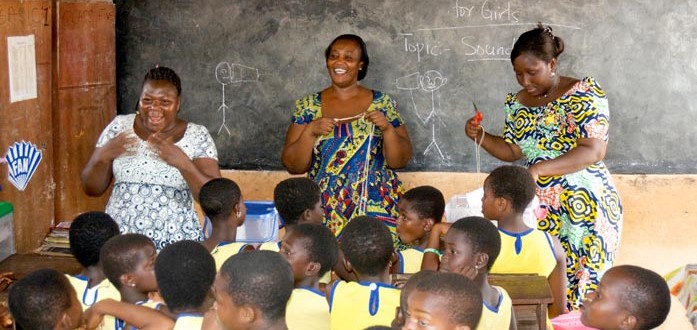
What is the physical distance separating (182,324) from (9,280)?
4.01 ft

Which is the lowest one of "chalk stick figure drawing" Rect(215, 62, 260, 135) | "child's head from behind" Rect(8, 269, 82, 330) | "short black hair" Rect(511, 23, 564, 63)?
"child's head from behind" Rect(8, 269, 82, 330)

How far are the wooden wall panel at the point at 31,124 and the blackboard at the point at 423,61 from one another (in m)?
1.06

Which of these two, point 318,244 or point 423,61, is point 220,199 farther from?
point 423,61

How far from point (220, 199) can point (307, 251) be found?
754 mm

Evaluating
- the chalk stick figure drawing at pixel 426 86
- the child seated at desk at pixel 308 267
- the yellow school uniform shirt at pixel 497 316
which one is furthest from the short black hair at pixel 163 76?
the chalk stick figure drawing at pixel 426 86

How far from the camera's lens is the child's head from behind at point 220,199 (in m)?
4.61

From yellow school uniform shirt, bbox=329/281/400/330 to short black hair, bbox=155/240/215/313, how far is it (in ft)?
1.73

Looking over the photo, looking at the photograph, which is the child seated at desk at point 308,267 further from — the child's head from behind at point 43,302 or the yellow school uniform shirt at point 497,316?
the child's head from behind at point 43,302

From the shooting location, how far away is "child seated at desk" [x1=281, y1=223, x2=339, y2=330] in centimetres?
389

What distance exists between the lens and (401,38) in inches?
269

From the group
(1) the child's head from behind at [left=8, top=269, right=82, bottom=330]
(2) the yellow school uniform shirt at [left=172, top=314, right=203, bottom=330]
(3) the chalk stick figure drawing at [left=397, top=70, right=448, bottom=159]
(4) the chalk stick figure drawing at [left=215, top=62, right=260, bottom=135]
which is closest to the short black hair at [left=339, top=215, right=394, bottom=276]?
(2) the yellow school uniform shirt at [left=172, top=314, right=203, bottom=330]

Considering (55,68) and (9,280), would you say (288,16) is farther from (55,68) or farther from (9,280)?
(9,280)

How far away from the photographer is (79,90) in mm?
6508

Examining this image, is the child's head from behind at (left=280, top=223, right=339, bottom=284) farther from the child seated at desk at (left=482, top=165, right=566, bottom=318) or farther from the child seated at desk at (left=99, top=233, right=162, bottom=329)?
the child seated at desk at (left=482, top=165, right=566, bottom=318)
